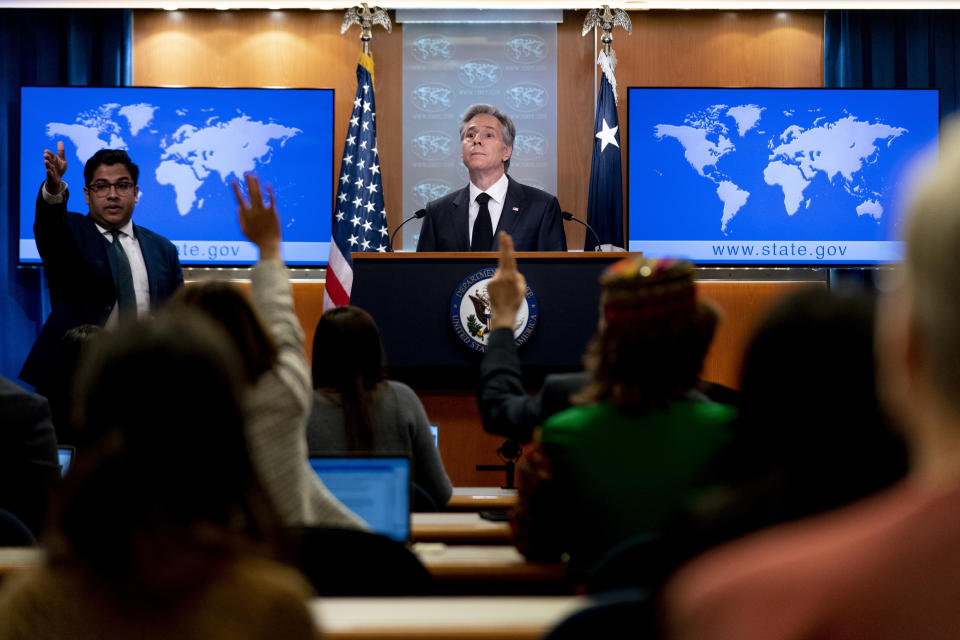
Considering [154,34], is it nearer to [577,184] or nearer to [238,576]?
[577,184]

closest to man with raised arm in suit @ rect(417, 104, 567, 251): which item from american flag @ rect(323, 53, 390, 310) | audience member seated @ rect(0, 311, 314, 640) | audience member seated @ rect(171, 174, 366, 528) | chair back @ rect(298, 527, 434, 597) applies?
american flag @ rect(323, 53, 390, 310)

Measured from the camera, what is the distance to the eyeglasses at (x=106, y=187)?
532 cm

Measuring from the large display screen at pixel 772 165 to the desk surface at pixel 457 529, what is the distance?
15.3 ft

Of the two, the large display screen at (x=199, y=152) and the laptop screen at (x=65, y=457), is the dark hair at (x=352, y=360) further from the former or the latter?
the large display screen at (x=199, y=152)

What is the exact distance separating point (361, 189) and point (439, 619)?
18.8 feet

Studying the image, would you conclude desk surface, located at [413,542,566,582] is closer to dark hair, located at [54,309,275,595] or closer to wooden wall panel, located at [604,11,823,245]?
dark hair, located at [54,309,275,595]

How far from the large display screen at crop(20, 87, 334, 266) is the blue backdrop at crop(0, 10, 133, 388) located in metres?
0.37

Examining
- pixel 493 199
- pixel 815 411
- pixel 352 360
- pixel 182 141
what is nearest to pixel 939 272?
pixel 815 411

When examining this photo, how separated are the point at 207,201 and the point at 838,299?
639 centimetres

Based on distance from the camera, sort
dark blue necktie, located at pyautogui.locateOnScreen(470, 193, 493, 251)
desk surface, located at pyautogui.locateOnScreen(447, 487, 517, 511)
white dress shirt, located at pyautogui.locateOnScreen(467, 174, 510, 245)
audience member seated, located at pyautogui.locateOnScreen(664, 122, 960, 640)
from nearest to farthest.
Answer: audience member seated, located at pyautogui.locateOnScreen(664, 122, 960, 640), desk surface, located at pyautogui.locateOnScreen(447, 487, 517, 511), dark blue necktie, located at pyautogui.locateOnScreen(470, 193, 493, 251), white dress shirt, located at pyautogui.locateOnScreen(467, 174, 510, 245)

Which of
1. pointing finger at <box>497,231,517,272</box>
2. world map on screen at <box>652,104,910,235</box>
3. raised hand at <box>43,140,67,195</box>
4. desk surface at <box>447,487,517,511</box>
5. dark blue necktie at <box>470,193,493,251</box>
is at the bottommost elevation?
desk surface at <box>447,487,517,511</box>

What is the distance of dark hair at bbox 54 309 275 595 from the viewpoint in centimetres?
91

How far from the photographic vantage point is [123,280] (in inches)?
206

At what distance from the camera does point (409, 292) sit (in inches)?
158
